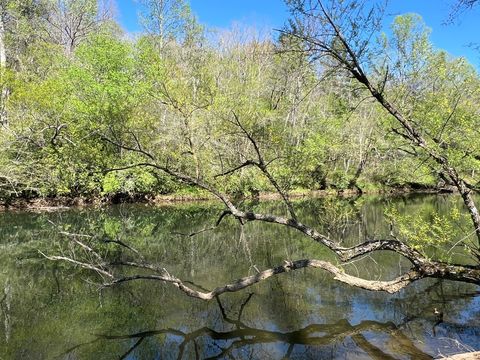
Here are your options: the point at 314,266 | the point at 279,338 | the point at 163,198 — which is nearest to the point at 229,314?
the point at 279,338

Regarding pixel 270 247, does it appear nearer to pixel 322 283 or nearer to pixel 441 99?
pixel 322 283

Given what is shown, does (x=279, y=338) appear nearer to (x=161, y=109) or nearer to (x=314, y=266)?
(x=314, y=266)

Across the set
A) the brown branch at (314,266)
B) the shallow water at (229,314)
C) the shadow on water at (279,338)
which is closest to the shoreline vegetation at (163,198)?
the shallow water at (229,314)

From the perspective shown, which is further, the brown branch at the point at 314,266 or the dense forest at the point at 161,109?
the dense forest at the point at 161,109

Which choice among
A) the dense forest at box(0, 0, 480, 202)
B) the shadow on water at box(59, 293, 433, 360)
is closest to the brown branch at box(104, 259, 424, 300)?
the shadow on water at box(59, 293, 433, 360)

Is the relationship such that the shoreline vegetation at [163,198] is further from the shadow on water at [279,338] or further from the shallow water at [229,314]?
the shadow on water at [279,338]

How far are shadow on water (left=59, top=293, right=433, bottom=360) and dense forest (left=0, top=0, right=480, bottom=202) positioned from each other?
617 cm

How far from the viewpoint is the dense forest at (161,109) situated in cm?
1933

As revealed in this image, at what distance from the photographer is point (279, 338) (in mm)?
7332

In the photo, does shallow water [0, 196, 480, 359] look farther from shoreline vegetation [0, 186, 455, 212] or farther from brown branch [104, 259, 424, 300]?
shoreline vegetation [0, 186, 455, 212]

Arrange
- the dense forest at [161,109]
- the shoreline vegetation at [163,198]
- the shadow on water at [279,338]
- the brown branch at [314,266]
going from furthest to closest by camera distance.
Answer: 1. the shoreline vegetation at [163,198]
2. the dense forest at [161,109]
3. the brown branch at [314,266]
4. the shadow on water at [279,338]

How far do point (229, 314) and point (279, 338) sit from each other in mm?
1422

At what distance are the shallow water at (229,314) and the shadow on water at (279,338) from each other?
2cm

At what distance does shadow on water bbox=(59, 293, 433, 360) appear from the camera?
6.78m
